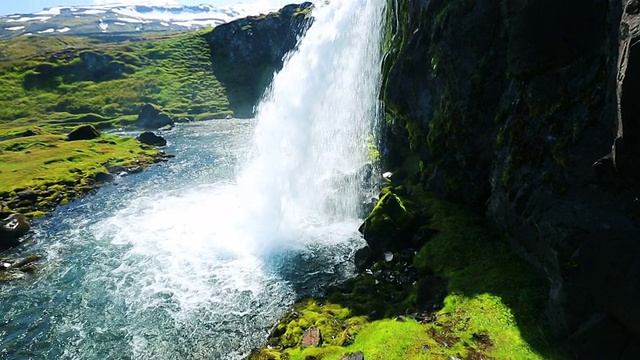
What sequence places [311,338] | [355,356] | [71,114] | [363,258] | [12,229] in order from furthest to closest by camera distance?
[71,114], [12,229], [363,258], [311,338], [355,356]

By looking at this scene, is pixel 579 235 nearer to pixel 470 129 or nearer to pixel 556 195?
pixel 556 195

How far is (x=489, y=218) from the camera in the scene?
2778 centimetres

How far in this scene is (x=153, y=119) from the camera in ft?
464

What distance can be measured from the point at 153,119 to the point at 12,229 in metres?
102

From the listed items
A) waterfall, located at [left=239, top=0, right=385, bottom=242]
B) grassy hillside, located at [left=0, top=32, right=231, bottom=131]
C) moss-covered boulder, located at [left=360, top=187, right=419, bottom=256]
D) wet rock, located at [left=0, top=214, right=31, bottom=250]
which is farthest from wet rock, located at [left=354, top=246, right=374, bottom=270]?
grassy hillside, located at [left=0, top=32, right=231, bottom=131]

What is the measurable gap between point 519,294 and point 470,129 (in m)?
13.2

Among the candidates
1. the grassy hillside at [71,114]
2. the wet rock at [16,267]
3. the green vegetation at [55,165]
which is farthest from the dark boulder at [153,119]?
the wet rock at [16,267]

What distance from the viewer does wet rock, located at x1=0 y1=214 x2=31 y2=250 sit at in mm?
44459

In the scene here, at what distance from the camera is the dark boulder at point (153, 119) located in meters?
140

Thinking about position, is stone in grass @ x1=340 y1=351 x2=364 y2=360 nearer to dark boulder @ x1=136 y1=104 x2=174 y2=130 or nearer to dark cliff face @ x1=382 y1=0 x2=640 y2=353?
dark cliff face @ x1=382 y1=0 x2=640 y2=353

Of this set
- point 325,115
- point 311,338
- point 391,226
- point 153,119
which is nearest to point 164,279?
point 311,338

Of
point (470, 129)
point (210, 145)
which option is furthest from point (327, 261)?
point (210, 145)

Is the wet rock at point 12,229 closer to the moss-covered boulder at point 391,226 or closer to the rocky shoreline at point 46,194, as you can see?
the rocky shoreline at point 46,194

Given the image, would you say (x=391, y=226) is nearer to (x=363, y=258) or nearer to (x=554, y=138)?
(x=363, y=258)
